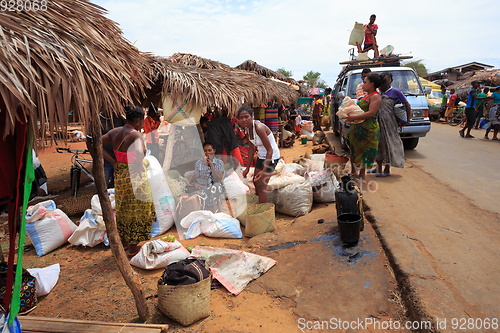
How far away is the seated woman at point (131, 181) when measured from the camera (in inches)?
127

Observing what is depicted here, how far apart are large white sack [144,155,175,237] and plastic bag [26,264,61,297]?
128cm

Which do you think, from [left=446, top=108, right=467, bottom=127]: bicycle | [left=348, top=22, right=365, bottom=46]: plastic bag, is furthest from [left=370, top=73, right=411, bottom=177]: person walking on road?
[left=446, top=108, right=467, bottom=127]: bicycle

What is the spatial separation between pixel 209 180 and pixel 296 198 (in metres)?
1.50

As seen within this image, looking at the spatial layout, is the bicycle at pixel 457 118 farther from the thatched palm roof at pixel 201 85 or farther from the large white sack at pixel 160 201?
the large white sack at pixel 160 201

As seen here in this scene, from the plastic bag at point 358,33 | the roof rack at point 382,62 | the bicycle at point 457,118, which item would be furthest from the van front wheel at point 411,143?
the bicycle at point 457,118

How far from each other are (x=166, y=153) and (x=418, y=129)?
575 cm

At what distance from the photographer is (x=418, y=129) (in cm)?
648

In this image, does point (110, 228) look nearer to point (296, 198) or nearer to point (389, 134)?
point (296, 198)

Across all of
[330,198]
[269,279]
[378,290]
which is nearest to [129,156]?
[269,279]

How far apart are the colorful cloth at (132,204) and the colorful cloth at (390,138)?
409cm

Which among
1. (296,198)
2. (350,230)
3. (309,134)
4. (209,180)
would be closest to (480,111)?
(309,134)

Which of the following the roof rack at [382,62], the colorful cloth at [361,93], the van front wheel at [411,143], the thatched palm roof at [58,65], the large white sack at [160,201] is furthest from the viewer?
the roof rack at [382,62]

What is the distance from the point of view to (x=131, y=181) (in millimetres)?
3285

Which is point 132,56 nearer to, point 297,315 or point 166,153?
point 297,315
